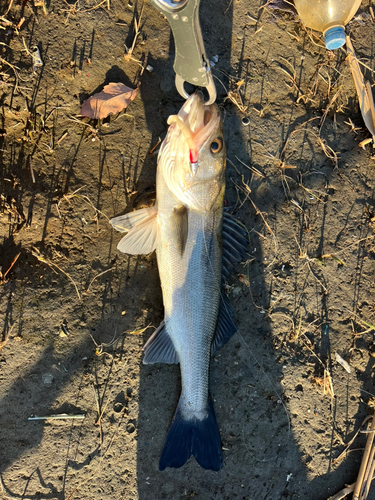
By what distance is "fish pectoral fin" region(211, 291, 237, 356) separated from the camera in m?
3.28

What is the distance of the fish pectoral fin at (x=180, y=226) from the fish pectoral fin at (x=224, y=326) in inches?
27.7

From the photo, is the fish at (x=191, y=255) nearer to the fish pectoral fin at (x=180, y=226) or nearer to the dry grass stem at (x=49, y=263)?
the fish pectoral fin at (x=180, y=226)

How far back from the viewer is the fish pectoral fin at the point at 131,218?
124 inches

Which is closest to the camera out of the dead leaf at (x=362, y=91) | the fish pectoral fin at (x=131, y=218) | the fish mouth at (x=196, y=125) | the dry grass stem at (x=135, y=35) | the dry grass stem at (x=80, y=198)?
the fish mouth at (x=196, y=125)

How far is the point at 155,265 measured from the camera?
3441 millimetres

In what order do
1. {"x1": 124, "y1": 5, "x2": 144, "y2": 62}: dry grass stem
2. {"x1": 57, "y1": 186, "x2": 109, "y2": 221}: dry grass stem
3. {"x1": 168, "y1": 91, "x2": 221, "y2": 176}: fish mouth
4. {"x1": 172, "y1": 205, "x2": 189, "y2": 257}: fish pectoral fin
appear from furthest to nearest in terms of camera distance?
{"x1": 124, "y1": 5, "x2": 144, "y2": 62}: dry grass stem → {"x1": 57, "y1": 186, "x2": 109, "y2": 221}: dry grass stem → {"x1": 172, "y1": 205, "x2": 189, "y2": 257}: fish pectoral fin → {"x1": 168, "y1": 91, "x2": 221, "y2": 176}: fish mouth

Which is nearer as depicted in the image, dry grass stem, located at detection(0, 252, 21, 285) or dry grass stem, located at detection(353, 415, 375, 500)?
dry grass stem, located at detection(0, 252, 21, 285)

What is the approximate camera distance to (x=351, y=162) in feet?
12.7

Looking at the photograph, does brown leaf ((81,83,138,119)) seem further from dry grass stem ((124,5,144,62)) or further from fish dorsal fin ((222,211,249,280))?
fish dorsal fin ((222,211,249,280))

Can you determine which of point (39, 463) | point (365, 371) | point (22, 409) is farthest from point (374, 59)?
point (39, 463)

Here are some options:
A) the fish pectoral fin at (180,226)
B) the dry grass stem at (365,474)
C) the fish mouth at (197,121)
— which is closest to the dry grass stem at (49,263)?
the fish pectoral fin at (180,226)

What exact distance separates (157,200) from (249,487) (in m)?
3.18

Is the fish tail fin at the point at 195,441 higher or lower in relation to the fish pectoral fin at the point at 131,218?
lower

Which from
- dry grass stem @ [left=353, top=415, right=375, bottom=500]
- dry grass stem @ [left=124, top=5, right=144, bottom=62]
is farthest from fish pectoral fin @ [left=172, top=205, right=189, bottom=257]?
dry grass stem @ [left=353, top=415, right=375, bottom=500]
